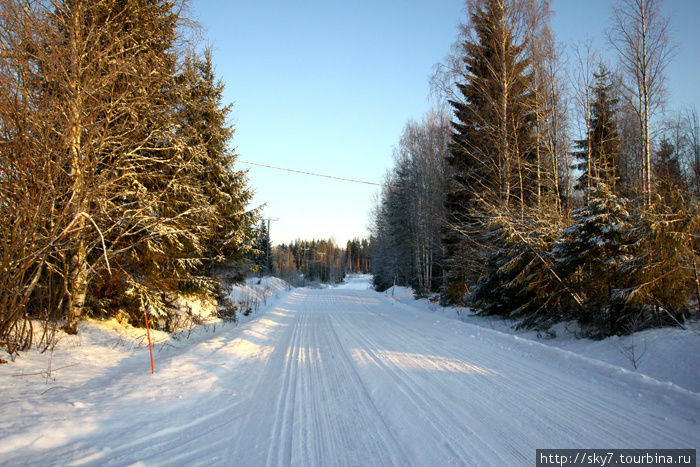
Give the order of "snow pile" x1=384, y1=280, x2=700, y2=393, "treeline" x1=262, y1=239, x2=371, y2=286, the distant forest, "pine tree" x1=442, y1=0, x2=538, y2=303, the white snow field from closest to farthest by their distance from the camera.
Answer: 1. the white snow field
2. "snow pile" x1=384, y1=280, x2=700, y2=393
3. "pine tree" x1=442, y1=0, x2=538, y2=303
4. the distant forest
5. "treeline" x1=262, y1=239, x2=371, y2=286

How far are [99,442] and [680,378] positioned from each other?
7.18m

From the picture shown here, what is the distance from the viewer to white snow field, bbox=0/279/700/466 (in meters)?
2.94

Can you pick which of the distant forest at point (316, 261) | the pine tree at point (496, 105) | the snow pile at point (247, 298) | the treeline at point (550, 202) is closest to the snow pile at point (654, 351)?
the treeline at point (550, 202)

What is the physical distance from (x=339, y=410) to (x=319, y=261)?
2890 inches

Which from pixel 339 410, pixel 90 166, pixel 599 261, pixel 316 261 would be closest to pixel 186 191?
pixel 90 166

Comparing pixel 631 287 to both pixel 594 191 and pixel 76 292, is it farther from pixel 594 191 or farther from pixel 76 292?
pixel 76 292

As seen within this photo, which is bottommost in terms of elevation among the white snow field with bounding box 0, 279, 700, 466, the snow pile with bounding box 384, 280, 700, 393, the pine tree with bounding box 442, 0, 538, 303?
the white snow field with bounding box 0, 279, 700, 466

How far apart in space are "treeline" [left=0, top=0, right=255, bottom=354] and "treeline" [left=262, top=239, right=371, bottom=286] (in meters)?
30.8

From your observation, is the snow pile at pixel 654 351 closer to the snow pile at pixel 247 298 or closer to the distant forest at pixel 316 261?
the snow pile at pixel 247 298

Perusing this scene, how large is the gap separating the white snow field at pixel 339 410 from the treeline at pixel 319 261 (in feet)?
113

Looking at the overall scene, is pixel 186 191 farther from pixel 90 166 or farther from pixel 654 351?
pixel 654 351

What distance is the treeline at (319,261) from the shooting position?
2180 inches

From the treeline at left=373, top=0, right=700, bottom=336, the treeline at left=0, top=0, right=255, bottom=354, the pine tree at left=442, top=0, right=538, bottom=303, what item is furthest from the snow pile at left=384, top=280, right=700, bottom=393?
the treeline at left=0, top=0, right=255, bottom=354

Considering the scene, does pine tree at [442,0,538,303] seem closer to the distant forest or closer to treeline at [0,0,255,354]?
treeline at [0,0,255,354]
